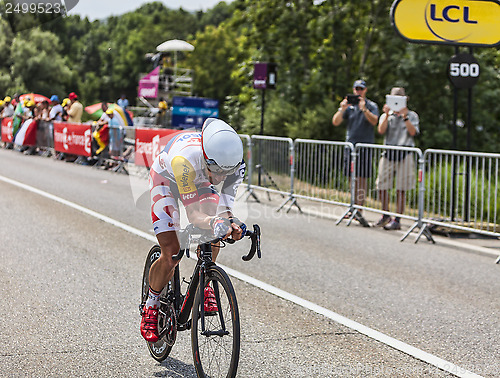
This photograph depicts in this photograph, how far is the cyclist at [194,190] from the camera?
382cm

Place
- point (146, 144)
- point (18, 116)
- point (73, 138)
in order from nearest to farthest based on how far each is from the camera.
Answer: point (146, 144), point (73, 138), point (18, 116)

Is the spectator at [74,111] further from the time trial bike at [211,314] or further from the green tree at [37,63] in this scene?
the green tree at [37,63]

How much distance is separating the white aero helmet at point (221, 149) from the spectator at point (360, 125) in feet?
26.4

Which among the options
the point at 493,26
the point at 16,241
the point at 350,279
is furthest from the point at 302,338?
the point at 493,26

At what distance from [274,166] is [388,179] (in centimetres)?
331

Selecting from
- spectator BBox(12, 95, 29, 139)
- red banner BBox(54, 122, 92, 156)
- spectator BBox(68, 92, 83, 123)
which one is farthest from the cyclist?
spectator BBox(12, 95, 29, 139)

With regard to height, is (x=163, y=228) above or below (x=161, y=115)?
below

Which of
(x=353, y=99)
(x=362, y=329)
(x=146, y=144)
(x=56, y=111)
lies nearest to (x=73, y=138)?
(x=56, y=111)

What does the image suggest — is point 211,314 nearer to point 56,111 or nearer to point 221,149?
point 221,149

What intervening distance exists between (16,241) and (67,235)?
0.78 m

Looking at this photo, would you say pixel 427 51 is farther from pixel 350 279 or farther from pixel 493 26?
pixel 350 279

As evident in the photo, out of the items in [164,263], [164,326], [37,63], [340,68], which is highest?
[37,63]

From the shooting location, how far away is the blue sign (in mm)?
29594

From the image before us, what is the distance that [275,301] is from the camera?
6.55 metres
